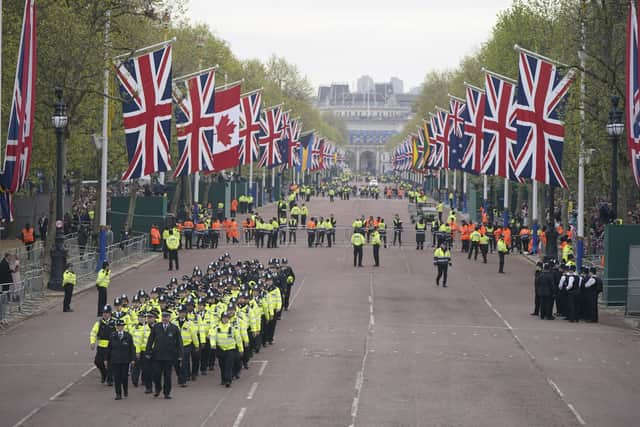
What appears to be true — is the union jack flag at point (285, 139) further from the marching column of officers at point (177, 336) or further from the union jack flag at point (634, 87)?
the union jack flag at point (634, 87)

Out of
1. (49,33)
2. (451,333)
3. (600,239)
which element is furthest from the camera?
(600,239)

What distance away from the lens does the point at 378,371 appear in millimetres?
21859

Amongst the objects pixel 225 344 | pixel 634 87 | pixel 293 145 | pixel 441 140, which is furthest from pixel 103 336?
pixel 293 145

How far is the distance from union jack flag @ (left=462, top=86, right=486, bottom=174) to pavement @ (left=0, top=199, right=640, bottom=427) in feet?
50.7

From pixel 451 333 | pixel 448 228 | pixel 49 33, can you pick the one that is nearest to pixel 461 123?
pixel 448 228

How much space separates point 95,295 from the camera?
113 feet

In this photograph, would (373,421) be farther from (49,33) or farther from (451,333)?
(49,33)

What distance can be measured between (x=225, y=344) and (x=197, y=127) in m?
23.8

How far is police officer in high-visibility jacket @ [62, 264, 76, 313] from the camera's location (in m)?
29.5

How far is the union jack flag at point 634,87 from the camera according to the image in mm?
22672

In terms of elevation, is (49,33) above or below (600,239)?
above

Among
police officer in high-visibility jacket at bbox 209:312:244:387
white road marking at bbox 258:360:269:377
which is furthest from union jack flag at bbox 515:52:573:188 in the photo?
police officer in high-visibility jacket at bbox 209:312:244:387

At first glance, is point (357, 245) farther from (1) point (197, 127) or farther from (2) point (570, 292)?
(2) point (570, 292)

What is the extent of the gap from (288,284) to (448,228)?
22.0m
